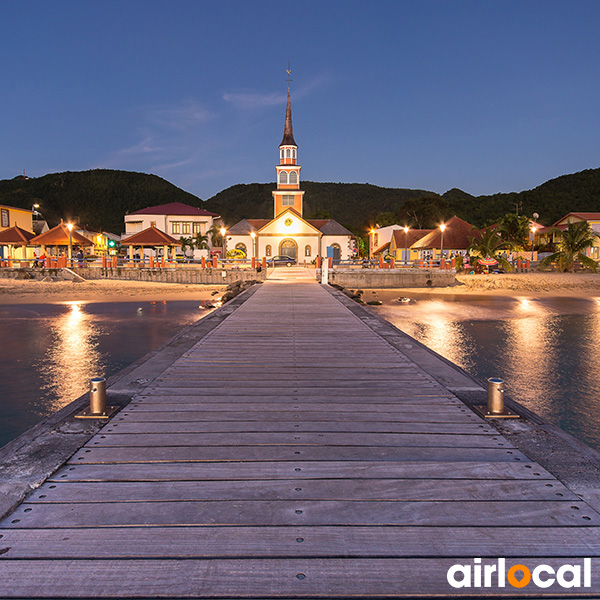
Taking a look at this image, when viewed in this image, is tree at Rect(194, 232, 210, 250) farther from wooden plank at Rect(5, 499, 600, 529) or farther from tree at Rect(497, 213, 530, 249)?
wooden plank at Rect(5, 499, 600, 529)

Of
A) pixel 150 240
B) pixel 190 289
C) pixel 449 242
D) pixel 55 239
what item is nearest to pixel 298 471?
pixel 190 289

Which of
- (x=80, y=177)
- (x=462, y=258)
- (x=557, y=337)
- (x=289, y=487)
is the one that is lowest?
(x=557, y=337)

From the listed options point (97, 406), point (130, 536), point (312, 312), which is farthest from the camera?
point (312, 312)

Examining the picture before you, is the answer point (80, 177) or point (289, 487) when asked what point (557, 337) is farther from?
point (80, 177)

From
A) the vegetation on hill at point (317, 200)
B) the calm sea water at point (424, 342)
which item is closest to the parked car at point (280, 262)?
the calm sea water at point (424, 342)

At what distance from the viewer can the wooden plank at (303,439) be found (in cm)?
418

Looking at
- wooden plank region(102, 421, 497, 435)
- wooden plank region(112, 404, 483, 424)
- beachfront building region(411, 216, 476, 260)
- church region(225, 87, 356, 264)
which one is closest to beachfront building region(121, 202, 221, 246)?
church region(225, 87, 356, 264)

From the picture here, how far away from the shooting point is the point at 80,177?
15738cm

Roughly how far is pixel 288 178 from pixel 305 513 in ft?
192

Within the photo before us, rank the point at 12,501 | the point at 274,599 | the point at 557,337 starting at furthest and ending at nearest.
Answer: the point at 557,337, the point at 12,501, the point at 274,599

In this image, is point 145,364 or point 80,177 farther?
point 80,177

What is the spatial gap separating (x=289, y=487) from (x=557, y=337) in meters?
18.0

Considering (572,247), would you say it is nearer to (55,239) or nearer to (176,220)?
(55,239)

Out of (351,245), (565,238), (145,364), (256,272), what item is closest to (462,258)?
(565,238)
